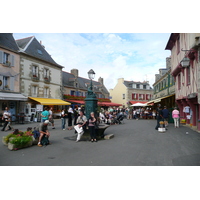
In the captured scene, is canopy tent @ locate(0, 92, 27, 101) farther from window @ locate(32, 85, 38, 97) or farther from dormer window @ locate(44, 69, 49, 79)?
dormer window @ locate(44, 69, 49, 79)

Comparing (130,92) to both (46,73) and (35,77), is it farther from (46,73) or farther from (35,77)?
(35,77)

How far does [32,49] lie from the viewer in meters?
23.2

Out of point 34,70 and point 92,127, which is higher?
point 34,70

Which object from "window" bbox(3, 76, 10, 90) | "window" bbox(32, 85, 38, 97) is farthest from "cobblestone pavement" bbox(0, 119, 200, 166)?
"window" bbox(32, 85, 38, 97)

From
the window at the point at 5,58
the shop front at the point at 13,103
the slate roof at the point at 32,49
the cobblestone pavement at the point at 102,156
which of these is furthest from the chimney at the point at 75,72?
the cobblestone pavement at the point at 102,156

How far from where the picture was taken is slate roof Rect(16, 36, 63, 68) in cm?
2208

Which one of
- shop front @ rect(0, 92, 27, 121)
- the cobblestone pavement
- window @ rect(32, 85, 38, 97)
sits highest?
window @ rect(32, 85, 38, 97)

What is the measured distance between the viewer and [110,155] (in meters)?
5.55

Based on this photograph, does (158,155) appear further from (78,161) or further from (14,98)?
(14,98)

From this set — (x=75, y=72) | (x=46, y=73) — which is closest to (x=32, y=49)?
(x=46, y=73)

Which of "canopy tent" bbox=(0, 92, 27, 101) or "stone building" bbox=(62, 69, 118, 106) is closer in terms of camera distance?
"canopy tent" bbox=(0, 92, 27, 101)

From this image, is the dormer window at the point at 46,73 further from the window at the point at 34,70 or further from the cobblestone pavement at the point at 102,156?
the cobblestone pavement at the point at 102,156

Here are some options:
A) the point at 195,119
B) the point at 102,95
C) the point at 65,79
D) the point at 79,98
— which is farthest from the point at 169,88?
the point at 102,95

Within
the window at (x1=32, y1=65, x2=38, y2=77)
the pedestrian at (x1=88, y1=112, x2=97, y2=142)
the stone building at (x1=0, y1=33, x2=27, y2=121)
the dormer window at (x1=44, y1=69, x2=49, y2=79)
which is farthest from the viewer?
the dormer window at (x1=44, y1=69, x2=49, y2=79)
